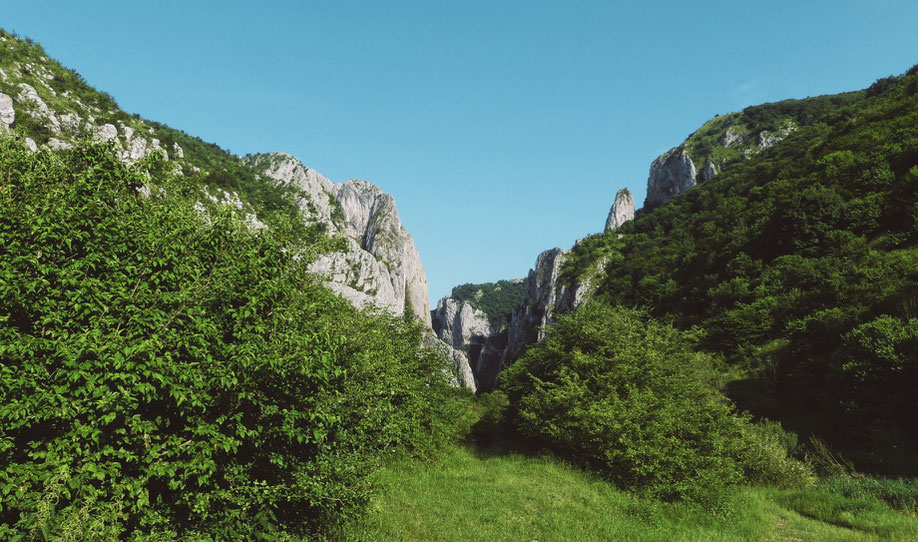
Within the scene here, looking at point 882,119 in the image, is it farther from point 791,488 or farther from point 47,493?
point 47,493

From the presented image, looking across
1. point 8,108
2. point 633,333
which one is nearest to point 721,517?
point 633,333

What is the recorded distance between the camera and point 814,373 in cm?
2773

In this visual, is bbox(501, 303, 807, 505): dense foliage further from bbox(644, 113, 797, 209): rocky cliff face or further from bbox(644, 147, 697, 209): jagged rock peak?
bbox(644, 147, 697, 209): jagged rock peak

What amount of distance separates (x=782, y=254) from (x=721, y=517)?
143ft

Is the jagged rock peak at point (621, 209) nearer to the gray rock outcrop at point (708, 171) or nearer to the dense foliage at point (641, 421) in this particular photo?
the gray rock outcrop at point (708, 171)

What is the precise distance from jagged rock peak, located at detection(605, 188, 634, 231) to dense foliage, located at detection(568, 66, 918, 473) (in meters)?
78.4

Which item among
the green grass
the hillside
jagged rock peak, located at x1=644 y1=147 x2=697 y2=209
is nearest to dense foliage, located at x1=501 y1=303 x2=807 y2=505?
the hillside

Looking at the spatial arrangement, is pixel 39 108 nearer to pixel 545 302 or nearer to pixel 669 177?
pixel 545 302

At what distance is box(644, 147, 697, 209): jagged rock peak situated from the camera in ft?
416

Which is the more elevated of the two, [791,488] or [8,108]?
[8,108]

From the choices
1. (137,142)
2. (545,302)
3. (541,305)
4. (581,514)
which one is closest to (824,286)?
(581,514)

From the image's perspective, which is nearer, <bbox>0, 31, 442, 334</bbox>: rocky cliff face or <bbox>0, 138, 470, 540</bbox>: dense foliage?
<bbox>0, 138, 470, 540</bbox>: dense foliage

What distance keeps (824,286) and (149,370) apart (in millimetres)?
44109

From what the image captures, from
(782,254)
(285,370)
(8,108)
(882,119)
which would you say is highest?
(882,119)
